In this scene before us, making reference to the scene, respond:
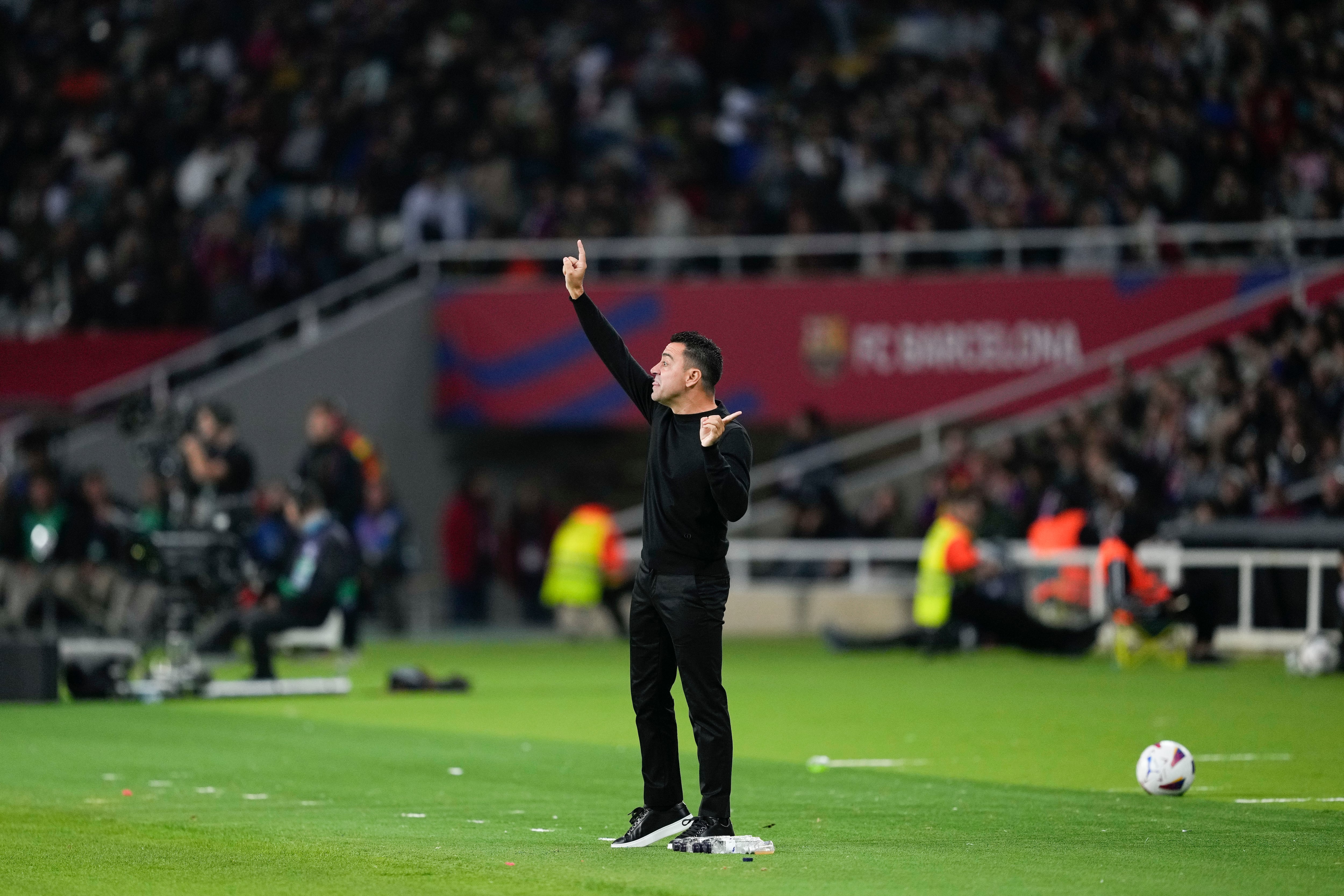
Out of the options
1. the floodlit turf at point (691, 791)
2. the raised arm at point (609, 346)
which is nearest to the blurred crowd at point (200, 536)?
the floodlit turf at point (691, 791)

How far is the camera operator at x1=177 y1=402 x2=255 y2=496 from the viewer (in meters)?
20.2

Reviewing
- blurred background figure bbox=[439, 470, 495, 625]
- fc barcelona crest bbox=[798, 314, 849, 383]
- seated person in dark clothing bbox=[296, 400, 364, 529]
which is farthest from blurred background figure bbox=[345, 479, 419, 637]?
fc barcelona crest bbox=[798, 314, 849, 383]

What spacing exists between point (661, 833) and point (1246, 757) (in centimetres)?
543

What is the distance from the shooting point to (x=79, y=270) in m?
31.0

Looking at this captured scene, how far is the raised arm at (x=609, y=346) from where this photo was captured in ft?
31.6

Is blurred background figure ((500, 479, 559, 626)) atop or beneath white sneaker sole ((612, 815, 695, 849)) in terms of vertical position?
atop

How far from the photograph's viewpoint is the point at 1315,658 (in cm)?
2022

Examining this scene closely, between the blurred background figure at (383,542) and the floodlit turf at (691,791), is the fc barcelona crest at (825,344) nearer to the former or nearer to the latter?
the blurred background figure at (383,542)

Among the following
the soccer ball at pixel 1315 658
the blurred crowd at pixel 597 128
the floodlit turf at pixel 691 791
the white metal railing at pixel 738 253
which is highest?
the blurred crowd at pixel 597 128

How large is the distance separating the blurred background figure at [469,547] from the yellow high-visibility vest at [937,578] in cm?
811

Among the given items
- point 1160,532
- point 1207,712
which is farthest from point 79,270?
point 1207,712

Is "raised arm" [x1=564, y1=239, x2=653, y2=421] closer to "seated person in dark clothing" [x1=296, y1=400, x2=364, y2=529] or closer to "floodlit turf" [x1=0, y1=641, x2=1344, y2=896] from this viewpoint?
"floodlit turf" [x1=0, y1=641, x2=1344, y2=896]

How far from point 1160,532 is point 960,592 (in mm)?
2300

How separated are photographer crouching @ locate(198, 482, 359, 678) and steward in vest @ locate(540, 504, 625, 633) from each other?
6.83 meters
